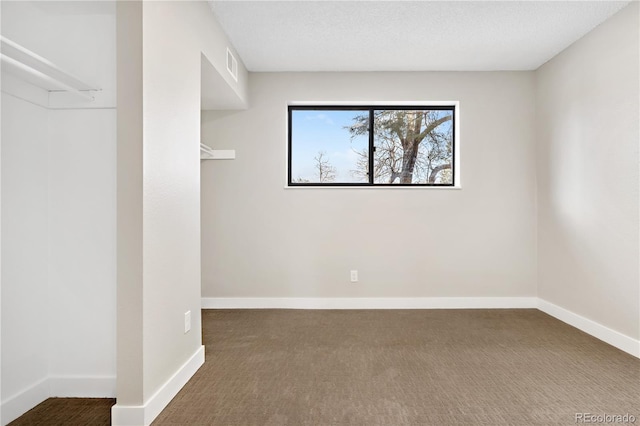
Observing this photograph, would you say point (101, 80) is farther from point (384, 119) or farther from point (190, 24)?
point (384, 119)

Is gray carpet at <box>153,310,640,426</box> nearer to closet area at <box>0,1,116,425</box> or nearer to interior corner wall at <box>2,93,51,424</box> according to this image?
closet area at <box>0,1,116,425</box>

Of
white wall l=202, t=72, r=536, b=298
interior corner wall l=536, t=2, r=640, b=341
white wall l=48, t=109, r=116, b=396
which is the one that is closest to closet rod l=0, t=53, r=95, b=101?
white wall l=48, t=109, r=116, b=396

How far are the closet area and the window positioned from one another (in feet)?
8.24

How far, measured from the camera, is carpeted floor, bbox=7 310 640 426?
205 cm

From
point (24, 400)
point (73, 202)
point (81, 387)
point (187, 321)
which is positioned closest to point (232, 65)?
point (73, 202)

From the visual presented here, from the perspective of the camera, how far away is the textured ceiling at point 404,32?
Answer: 300 centimetres

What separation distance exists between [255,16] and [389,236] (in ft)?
8.33

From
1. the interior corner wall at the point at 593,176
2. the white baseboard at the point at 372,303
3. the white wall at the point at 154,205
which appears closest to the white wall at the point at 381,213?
the white baseboard at the point at 372,303

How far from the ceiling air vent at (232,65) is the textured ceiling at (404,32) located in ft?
0.43

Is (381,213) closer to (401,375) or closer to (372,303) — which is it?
(372,303)

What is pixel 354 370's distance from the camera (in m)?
2.61

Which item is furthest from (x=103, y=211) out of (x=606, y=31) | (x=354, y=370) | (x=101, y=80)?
(x=606, y=31)

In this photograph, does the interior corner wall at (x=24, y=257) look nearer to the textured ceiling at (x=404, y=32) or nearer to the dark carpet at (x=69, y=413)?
the dark carpet at (x=69, y=413)

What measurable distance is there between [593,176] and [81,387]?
13.3 ft
